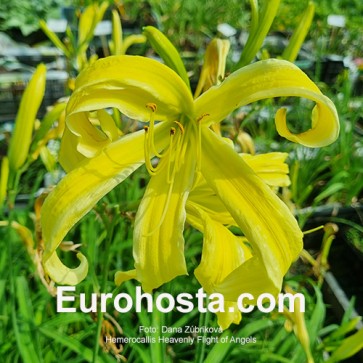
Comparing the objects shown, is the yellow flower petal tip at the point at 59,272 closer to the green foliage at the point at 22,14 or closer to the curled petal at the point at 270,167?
the curled petal at the point at 270,167

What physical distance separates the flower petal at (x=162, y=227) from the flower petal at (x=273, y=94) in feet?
0.23

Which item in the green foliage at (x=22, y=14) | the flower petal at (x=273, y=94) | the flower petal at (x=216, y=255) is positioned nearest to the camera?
the flower petal at (x=273, y=94)

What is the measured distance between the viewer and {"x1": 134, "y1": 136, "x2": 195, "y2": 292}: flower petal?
2.22 ft

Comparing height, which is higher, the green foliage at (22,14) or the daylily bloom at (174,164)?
the green foliage at (22,14)

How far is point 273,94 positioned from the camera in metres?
0.58

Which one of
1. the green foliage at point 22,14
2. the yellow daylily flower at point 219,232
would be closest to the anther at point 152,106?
the yellow daylily flower at point 219,232

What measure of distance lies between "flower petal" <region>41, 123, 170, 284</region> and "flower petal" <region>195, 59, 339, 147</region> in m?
0.08

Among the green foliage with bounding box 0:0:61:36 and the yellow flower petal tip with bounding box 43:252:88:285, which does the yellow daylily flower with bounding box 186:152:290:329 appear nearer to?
the yellow flower petal tip with bounding box 43:252:88:285

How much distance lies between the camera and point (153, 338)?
3.68 feet

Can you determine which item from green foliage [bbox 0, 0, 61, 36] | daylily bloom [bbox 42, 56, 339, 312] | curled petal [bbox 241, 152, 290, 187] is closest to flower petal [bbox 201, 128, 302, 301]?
daylily bloom [bbox 42, 56, 339, 312]

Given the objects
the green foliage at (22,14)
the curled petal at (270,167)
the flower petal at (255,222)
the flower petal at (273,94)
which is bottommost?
the flower petal at (255,222)

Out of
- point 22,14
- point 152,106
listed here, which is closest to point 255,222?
point 152,106

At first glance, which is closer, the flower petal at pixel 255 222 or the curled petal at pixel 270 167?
the flower petal at pixel 255 222

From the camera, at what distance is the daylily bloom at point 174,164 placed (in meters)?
0.60
